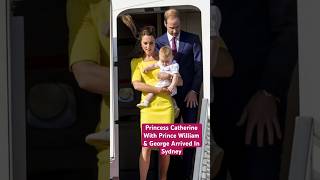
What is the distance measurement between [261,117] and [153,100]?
61 cm

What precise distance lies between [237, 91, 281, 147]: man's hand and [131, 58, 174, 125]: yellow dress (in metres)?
0.40

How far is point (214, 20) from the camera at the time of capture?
3.01m

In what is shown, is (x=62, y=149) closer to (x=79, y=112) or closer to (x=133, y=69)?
(x=79, y=112)

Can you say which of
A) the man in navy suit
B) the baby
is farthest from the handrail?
the baby

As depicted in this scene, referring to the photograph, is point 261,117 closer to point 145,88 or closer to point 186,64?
point 186,64

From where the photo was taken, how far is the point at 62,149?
3371 millimetres

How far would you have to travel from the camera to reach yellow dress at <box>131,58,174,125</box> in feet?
10.2

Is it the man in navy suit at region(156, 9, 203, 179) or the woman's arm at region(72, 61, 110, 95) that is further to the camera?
the woman's arm at region(72, 61, 110, 95)

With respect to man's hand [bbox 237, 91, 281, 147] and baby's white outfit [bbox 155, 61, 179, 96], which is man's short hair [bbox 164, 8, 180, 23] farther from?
man's hand [bbox 237, 91, 281, 147]

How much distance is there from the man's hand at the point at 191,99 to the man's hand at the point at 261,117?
26cm

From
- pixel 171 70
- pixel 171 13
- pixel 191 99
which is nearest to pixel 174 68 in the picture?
pixel 171 70

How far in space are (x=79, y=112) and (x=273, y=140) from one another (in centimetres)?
116
